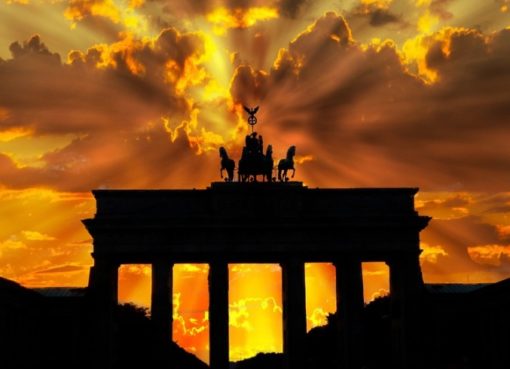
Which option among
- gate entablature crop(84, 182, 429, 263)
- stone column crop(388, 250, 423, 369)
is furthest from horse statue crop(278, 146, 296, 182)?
stone column crop(388, 250, 423, 369)

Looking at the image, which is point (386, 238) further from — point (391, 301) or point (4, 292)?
point (4, 292)

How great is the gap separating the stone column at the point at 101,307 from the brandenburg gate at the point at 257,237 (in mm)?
78

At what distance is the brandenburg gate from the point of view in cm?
7944

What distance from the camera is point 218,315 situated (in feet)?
263

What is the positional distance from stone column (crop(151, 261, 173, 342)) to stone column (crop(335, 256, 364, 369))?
46.1ft

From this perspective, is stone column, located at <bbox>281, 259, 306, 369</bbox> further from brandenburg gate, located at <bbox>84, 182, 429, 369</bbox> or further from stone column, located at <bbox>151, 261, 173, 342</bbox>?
stone column, located at <bbox>151, 261, 173, 342</bbox>

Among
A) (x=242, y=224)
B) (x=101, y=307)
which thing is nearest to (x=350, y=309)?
(x=242, y=224)

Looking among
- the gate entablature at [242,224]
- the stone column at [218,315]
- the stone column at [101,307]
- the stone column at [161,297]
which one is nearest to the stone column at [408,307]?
the gate entablature at [242,224]

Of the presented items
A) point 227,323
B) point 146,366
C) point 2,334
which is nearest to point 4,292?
point 2,334

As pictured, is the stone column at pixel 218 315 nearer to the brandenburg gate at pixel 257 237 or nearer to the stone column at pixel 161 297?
the brandenburg gate at pixel 257 237

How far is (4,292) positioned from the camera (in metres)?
68.4

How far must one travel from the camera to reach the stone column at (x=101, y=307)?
261 feet

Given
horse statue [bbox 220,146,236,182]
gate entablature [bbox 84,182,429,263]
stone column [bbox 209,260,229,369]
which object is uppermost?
horse statue [bbox 220,146,236,182]

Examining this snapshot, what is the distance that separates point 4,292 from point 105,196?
14066 millimetres
